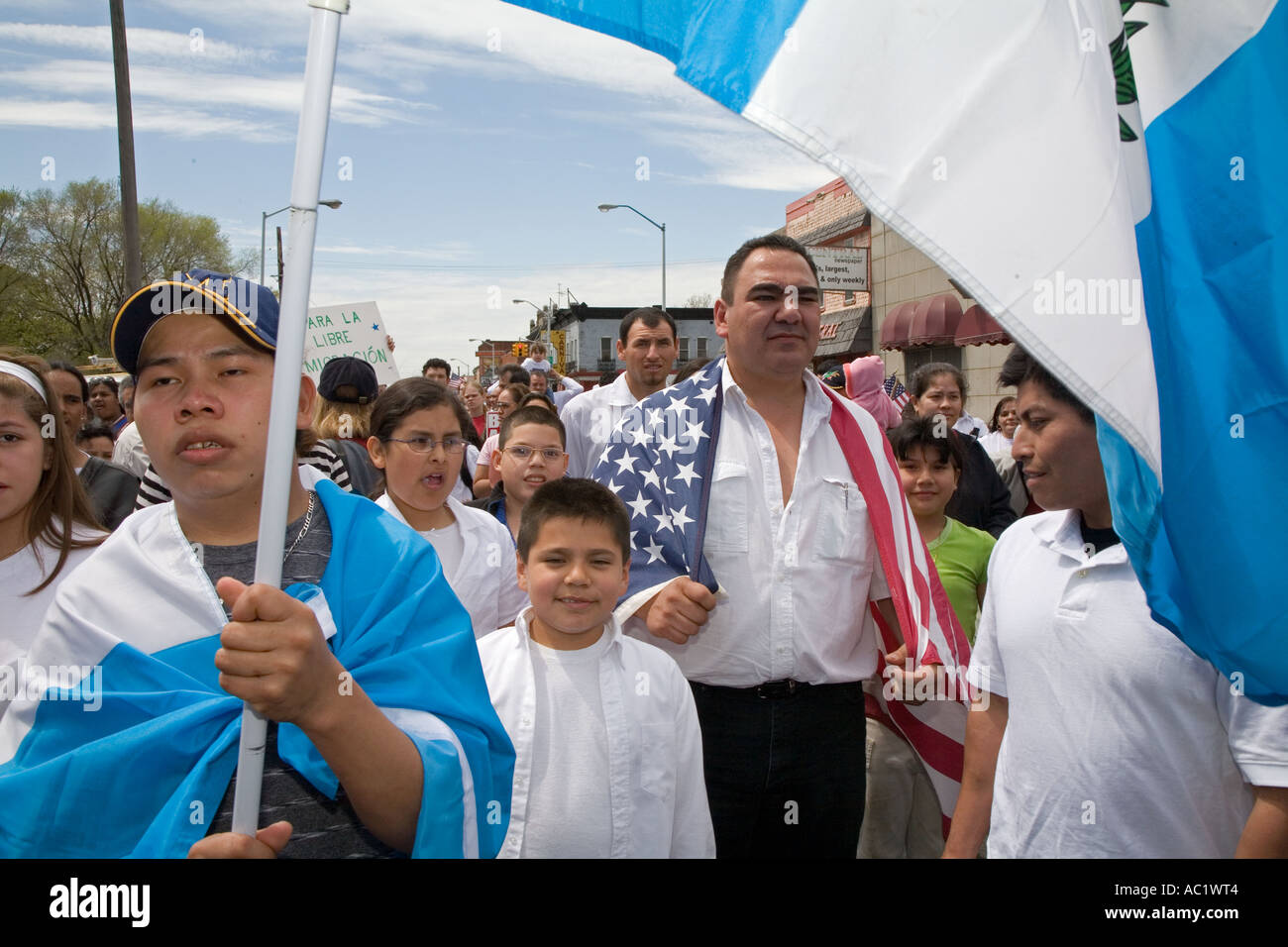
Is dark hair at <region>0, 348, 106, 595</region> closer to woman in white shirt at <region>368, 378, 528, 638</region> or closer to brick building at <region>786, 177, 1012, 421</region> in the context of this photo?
woman in white shirt at <region>368, 378, 528, 638</region>

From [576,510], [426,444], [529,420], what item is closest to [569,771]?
[576,510]

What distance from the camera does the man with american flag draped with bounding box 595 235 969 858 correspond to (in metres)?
3.09

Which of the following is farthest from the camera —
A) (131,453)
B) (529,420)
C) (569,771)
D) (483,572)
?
(131,453)

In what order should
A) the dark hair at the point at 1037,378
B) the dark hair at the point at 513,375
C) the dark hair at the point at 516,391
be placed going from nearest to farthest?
the dark hair at the point at 1037,378
the dark hair at the point at 516,391
the dark hair at the point at 513,375

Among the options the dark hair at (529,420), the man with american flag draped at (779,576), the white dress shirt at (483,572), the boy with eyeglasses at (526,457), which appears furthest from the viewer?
the dark hair at (529,420)

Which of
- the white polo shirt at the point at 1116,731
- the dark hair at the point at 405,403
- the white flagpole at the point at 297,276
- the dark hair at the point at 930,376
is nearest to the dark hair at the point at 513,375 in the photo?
the dark hair at the point at 930,376

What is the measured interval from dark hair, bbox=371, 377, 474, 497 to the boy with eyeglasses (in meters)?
0.43

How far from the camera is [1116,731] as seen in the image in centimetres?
218

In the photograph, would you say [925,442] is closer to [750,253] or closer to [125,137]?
[750,253]

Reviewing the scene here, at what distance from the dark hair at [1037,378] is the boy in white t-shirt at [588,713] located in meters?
1.28

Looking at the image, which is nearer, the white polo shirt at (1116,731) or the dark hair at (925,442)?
the white polo shirt at (1116,731)

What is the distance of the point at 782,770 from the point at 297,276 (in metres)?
2.33

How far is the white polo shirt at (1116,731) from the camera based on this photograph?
6.93 feet

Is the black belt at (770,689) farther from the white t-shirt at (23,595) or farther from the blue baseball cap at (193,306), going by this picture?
the white t-shirt at (23,595)
